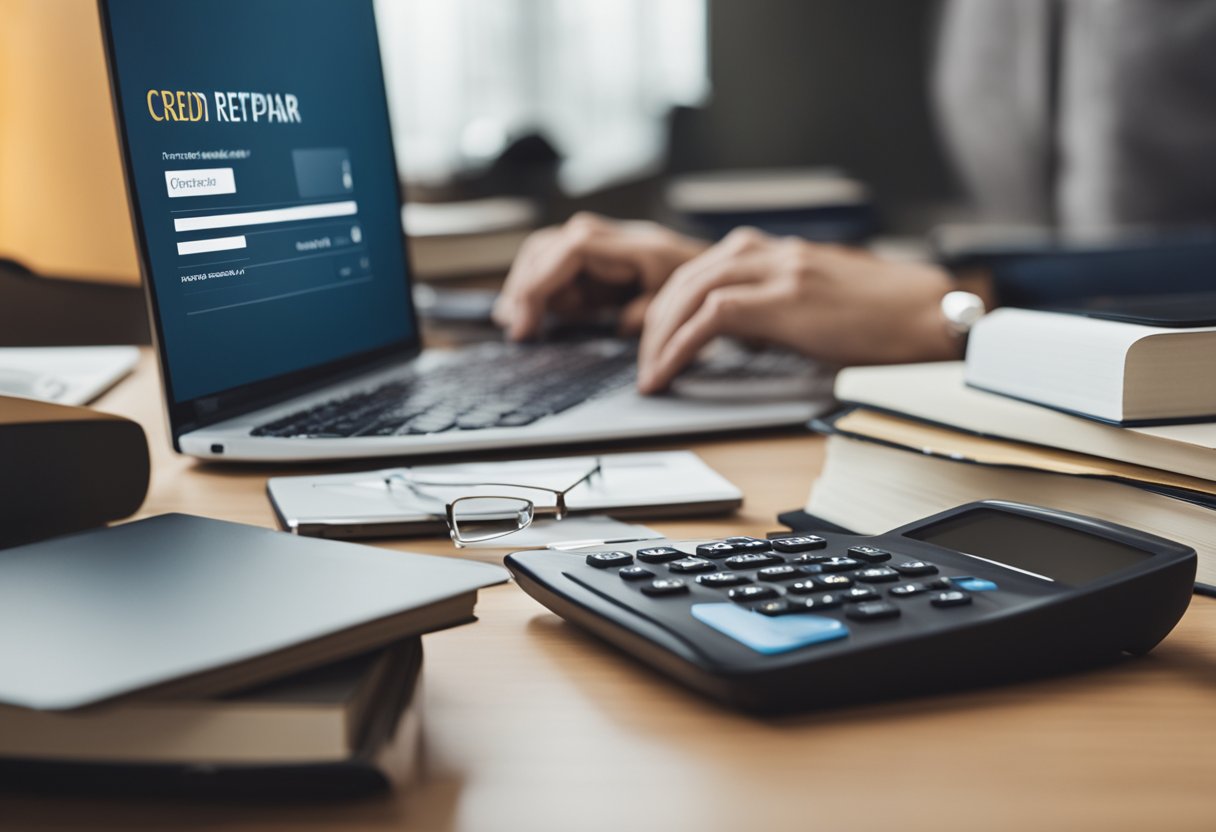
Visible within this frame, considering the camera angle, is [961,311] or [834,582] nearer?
[834,582]

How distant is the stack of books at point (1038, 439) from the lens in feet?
1.51

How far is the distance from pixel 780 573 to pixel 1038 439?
18 cm

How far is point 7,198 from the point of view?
85 cm

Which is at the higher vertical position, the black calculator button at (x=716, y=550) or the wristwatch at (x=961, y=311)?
the wristwatch at (x=961, y=311)

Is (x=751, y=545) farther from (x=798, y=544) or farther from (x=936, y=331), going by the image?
(x=936, y=331)

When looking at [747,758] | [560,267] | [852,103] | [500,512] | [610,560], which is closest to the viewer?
[747,758]

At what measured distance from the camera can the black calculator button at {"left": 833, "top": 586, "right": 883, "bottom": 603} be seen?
1.26ft

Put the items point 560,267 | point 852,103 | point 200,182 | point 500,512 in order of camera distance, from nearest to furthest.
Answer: point 500,512, point 200,182, point 560,267, point 852,103

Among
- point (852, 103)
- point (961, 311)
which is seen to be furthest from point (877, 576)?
point (852, 103)

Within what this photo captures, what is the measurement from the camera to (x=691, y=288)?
866 mm

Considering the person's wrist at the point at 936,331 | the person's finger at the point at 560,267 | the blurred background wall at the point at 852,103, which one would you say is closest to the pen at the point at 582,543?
the person's wrist at the point at 936,331

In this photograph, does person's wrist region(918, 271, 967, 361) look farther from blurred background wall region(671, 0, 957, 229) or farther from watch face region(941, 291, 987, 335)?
blurred background wall region(671, 0, 957, 229)

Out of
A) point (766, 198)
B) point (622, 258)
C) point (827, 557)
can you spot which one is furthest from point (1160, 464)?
Result: point (766, 198)

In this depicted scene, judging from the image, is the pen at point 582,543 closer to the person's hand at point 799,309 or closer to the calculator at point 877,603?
the calculator at point 877,603
